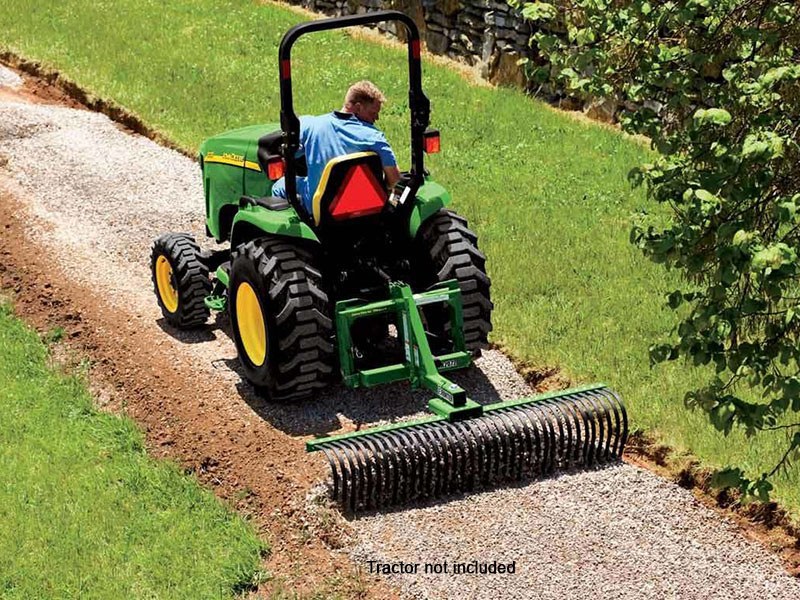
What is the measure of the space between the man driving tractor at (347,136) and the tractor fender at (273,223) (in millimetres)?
203

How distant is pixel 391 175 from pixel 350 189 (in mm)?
391

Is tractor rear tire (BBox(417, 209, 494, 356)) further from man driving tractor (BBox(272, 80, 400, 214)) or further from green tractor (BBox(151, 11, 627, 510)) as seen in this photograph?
man driving tractor (BBox(272, 80, 400, 214))

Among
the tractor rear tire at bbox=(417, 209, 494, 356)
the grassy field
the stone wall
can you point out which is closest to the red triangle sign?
the tractor rear tire at bbox=(417, 209, 494, 356)

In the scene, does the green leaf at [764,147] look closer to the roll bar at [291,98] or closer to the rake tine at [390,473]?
the rake tine at [390,473]

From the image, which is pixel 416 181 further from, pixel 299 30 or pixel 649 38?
pixel 649 38

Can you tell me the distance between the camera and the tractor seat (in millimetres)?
8875

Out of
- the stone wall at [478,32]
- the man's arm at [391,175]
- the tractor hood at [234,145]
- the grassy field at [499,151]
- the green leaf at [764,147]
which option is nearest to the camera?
the green leaf at [764,147]

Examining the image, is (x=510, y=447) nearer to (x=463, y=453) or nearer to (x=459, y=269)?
(x=463, y=453)

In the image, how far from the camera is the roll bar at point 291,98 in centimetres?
868

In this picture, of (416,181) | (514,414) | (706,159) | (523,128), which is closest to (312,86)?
(523,128)

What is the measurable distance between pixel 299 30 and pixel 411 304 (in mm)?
2130

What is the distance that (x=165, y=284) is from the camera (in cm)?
1105

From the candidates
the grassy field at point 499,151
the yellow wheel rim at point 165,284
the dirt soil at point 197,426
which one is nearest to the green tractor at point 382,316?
the dirt soil at point 197,426

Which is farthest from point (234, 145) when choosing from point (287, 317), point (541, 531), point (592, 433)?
point (541, 531)
